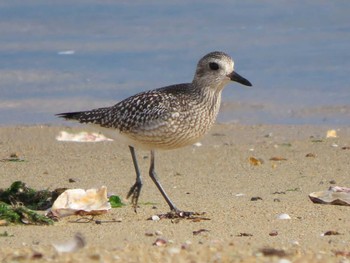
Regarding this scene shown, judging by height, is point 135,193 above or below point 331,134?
above

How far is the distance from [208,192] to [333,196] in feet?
4.26

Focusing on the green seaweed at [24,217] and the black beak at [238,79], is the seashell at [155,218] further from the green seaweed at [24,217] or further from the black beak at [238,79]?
the black beak at [238,79]

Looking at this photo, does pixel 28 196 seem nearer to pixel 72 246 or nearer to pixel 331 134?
pixel 72 246

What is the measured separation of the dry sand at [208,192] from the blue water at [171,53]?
5.00 feet

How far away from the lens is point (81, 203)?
8.82 m

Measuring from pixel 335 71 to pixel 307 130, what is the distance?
3.22 metres

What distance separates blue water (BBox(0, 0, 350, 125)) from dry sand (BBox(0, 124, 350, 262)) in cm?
152

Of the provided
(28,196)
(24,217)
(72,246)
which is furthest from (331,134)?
(72,246)

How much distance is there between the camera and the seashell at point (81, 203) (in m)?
8.71

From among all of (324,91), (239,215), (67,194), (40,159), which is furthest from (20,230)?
(324,91)

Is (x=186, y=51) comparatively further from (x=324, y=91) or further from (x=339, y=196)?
(x=339, y=196)

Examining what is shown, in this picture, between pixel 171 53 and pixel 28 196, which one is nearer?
pixel 28 196

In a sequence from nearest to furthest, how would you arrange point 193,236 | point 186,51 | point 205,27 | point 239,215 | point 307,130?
point 193,236
point 239,215
point 307,130
point 186,51
point 205,27

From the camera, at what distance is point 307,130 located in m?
13.7
